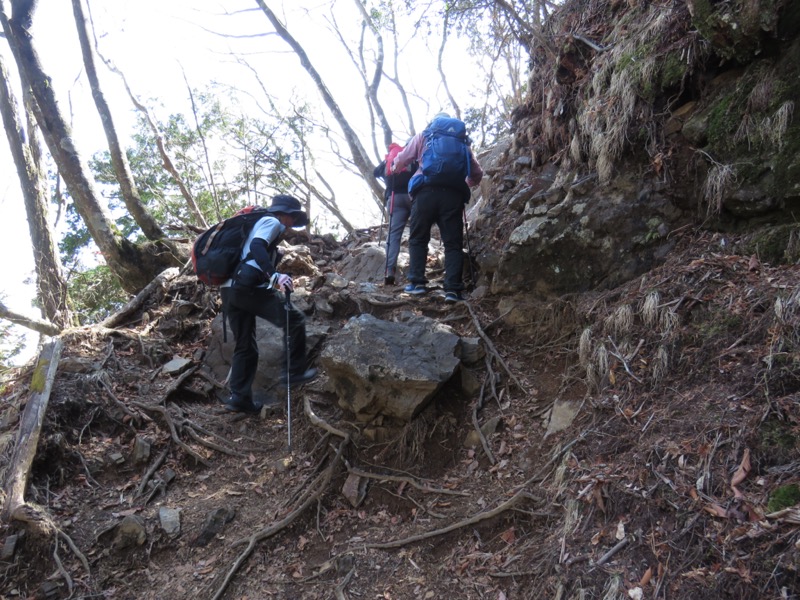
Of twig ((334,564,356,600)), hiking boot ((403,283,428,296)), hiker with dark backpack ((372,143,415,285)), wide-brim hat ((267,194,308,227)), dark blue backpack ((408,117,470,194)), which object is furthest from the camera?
hiker with dark backpack ((372,143,415,285))

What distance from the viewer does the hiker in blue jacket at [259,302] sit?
5.32 m

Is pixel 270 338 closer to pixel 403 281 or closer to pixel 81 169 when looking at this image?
pixel 403 281

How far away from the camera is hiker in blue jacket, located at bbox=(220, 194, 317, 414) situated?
5320mm

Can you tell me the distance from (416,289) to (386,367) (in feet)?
7.18

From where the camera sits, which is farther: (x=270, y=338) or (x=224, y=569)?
(x=270, y=338)

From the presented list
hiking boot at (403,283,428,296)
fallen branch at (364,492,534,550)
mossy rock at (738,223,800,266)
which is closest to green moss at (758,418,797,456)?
fallen branch at (364,492,534,550)

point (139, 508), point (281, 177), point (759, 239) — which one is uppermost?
point (281, 177)

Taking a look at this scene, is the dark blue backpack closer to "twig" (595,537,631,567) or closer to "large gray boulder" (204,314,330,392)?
"large gray boulder" (204,314,330,392)

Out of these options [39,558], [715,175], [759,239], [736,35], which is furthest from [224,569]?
[736,35]

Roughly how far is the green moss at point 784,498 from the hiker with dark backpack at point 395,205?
5722 millimetres

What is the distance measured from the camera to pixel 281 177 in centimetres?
1733

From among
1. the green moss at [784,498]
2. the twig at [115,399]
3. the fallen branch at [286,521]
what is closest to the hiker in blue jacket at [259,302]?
the twig at [115,399]

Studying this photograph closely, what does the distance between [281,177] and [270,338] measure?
469 inches

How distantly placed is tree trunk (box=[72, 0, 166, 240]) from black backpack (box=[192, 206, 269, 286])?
4412 mm
